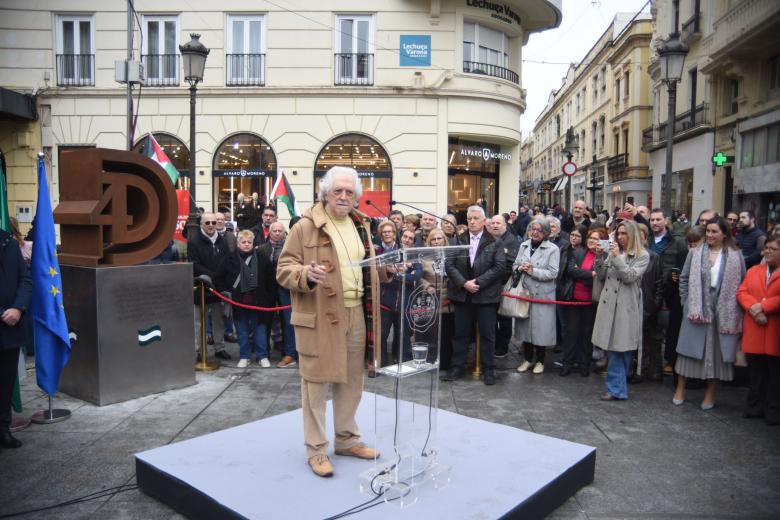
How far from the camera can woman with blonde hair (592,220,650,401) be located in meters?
6.14

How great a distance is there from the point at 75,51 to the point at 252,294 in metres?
13.2

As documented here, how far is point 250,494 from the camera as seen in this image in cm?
357

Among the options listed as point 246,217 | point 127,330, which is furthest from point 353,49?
point 127,330

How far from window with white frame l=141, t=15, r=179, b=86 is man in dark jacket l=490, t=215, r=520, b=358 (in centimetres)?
1281

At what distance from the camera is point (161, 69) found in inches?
658

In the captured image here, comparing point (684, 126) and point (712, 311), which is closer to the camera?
point (712, 311)

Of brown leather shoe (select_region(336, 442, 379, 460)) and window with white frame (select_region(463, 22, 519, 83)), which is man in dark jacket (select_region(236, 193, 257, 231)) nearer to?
brown leather shoe (select_region(336, 442, 379, 460))

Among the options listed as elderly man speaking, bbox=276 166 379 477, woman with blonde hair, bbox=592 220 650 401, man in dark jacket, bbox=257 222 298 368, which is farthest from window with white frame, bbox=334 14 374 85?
elderly man speaking, bbox=276 166 379 477

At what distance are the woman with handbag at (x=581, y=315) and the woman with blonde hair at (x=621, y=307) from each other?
2.58 ft

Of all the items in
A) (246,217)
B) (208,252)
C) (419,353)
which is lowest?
(419,353)

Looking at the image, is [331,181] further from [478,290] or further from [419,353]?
[478,290]

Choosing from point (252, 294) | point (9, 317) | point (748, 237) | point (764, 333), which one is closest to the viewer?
point (9, 317)

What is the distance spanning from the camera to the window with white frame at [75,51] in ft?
54.2

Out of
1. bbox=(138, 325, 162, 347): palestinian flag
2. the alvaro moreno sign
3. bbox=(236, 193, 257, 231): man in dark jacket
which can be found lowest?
bbox=(138, 325, 162, 347): palestinian flag
